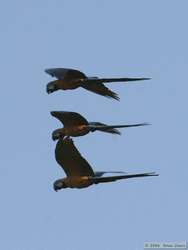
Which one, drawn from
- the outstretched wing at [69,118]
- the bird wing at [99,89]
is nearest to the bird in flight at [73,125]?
the outstretched wing at [69,118]

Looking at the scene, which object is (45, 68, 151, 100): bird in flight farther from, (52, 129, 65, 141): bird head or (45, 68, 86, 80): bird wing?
(52, 129, 65, 141): bird head

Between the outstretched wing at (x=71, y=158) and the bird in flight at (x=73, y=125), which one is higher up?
the bird in flight at (x=73, y=125)

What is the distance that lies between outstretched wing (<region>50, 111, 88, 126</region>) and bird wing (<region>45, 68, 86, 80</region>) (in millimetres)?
1897

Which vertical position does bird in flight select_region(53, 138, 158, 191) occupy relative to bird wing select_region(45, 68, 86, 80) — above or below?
below

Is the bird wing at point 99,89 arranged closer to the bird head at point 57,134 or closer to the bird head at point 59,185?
the bird head at point 57,134

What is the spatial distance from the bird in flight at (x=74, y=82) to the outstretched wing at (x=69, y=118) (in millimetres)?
1714

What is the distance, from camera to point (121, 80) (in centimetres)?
3947

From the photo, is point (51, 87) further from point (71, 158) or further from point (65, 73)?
point (71, 158)

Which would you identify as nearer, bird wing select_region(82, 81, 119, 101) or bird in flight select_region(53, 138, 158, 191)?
bird in flight select_region(53, 138, 158, 191)

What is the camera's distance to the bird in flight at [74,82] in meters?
41.5

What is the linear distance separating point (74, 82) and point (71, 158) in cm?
439

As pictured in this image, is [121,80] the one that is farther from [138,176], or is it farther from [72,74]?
[138,176]

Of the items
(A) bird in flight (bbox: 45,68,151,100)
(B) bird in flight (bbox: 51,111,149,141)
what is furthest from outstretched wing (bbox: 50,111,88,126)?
(A) bird in flight (bbox: 45,68,151,100)

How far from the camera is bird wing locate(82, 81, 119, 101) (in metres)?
41.8
